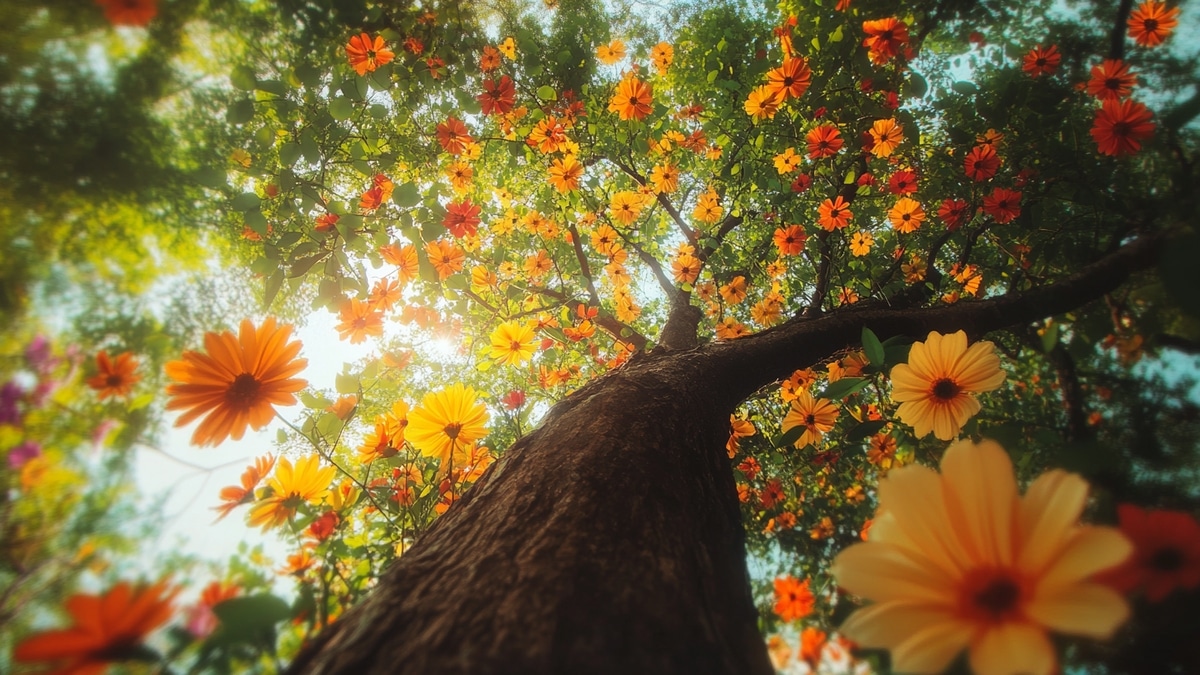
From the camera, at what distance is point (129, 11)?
618mm

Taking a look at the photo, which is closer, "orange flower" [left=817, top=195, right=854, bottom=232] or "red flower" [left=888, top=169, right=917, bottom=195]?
"red flower" [left=888, top=169, right=917, bottom=195]

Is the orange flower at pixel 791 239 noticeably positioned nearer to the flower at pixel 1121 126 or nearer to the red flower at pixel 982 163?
the red flower at pixel 982 163

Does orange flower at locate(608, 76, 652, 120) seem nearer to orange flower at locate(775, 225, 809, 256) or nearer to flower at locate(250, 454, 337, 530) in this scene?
orange flower at locate(775, 225, 809, 256)

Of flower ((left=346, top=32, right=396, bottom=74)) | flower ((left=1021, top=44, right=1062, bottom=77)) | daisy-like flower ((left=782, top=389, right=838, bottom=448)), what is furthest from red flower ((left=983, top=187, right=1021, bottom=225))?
flower ((left=346, top=32, right=396, bottom=74))

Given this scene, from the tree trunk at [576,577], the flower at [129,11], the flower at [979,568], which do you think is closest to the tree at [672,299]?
the tree trunk at [576,577]

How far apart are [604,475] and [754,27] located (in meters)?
4.85

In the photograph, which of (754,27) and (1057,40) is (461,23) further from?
(754,27)

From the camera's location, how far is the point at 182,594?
0.44 meters

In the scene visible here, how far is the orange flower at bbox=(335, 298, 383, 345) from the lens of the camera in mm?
1846

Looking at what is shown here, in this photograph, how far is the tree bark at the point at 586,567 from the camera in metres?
0.42

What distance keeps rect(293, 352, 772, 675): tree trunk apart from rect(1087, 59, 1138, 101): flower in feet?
6.67

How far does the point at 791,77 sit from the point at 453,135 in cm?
193

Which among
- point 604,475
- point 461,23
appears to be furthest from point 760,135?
point 604,475

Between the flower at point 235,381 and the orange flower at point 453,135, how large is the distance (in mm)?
1917
